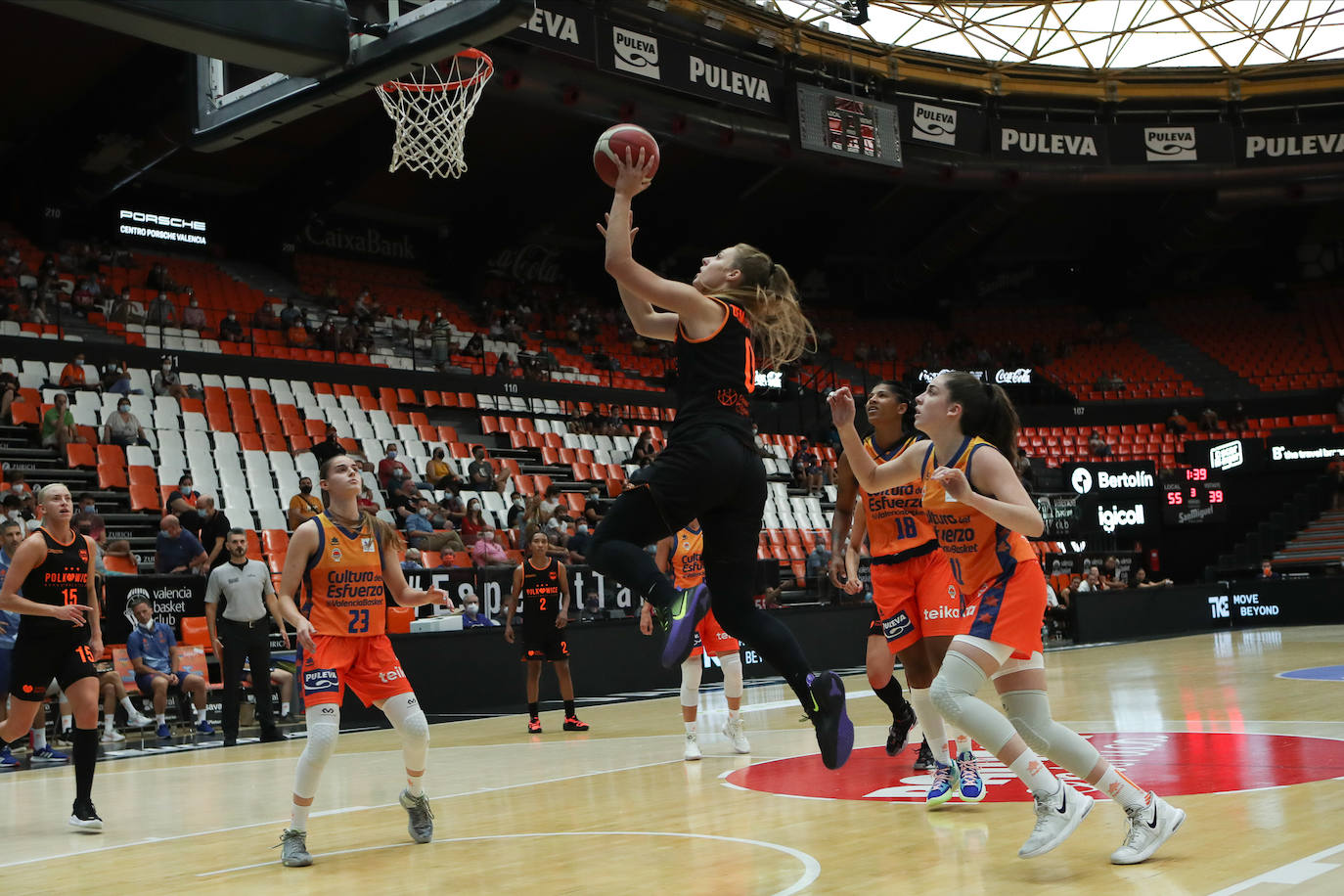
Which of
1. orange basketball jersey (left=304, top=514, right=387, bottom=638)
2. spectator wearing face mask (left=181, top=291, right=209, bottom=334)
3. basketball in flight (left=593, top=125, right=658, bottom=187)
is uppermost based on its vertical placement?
spectator wearing face mask (left=181, top=291, right=209, bottom=334)

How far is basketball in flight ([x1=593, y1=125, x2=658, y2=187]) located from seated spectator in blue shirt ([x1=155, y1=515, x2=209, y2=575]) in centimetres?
1058

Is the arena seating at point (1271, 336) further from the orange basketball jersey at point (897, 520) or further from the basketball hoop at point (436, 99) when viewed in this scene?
the orange basketball jersey at point (897, 520)

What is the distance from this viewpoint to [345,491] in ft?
19.4

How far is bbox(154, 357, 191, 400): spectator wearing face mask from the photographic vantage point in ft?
60.4

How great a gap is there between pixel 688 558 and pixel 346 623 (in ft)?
14.1

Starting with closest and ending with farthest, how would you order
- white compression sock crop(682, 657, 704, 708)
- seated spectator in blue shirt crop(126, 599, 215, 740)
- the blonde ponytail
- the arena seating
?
the blonde ponytail, white compression sock crop(682, 657, 704, 708), seated spectator in blue shirt crop(126, 599, 215, 740), the arena seating

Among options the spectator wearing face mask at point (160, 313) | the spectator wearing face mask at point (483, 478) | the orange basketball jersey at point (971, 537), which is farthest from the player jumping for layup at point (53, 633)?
the spectator wearing face mask at point (160, 313)

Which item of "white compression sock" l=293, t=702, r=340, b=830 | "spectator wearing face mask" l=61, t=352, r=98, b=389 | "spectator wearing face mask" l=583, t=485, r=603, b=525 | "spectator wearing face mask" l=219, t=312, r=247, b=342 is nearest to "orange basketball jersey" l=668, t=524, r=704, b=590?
"white compression sock" l=293, t=702, r=340, b=830

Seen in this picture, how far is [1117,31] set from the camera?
29031 mm

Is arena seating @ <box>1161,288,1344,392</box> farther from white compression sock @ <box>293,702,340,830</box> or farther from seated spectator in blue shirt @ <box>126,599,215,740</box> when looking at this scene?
white compression sock @ <box>293,702,340,830</box>

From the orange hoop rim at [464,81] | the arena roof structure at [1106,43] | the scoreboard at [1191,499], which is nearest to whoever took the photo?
the orange hoop rim at [464,81]

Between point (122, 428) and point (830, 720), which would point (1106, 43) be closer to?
point (122, 428)

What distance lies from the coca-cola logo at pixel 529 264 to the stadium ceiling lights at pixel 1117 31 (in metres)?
9.03

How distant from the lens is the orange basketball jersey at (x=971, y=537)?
487 centimetres
